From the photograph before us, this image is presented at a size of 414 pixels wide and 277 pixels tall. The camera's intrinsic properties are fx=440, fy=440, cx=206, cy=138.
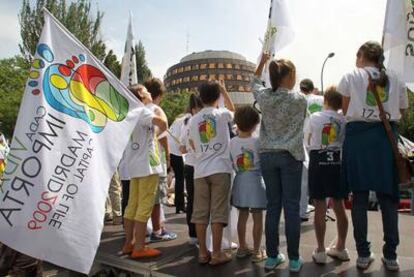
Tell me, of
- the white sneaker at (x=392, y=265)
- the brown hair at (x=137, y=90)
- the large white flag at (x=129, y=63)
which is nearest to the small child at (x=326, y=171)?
the white sneaker at (x=392, y=265)

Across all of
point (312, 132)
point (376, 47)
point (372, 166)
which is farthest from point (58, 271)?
point (376, 47)

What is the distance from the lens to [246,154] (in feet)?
13.8

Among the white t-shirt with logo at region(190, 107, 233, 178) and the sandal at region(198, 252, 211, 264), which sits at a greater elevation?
the white t-shirt with logo at region(190, 107, 233, 178)

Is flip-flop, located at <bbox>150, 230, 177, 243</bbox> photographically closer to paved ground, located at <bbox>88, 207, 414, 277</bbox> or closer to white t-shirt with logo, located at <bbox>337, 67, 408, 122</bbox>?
paved ground, located at <bbox>88, 207, 414, 277</bbox>

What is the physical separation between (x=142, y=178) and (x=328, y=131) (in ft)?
6.11

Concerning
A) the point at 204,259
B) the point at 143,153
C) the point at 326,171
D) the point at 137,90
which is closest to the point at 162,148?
the point at 143,153

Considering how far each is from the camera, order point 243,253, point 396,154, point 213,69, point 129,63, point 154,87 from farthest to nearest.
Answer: point 213,69 < point 129,63 < point 154,87 < point 243,253 < point 396,154

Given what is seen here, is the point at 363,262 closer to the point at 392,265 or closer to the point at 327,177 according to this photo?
the point at 392,265

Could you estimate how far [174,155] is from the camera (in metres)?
6.91

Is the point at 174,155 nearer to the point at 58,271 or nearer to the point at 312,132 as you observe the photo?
the point at 58,271

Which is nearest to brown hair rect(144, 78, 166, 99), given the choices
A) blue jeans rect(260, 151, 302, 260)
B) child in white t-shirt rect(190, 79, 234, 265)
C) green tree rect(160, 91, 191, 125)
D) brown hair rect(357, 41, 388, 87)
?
child in white t-shirt rect(190, 79, 234, 265)

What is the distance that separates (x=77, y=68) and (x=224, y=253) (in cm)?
214

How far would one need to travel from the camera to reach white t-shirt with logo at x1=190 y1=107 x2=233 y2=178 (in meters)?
4.14

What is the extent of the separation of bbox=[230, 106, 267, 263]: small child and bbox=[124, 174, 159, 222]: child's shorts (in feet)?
2.68
